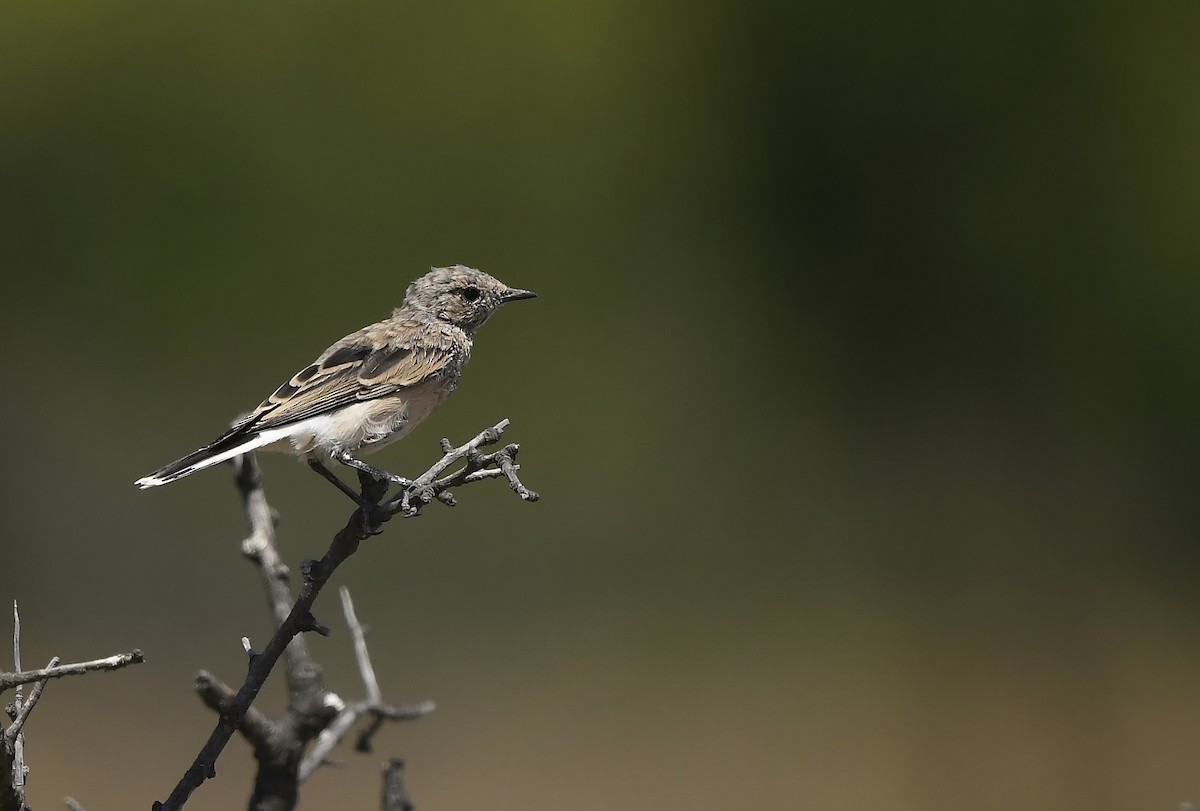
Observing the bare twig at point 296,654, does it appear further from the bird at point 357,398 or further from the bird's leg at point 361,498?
the bird at point 357,398

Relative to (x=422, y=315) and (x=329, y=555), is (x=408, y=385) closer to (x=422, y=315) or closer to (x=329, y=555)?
(x=422, y=315)

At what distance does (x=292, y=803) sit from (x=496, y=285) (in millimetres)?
1660

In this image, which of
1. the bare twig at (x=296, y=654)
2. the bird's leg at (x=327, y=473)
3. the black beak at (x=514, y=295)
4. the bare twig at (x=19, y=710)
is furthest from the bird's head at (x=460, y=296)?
the bare twig at (x=19, y=710)

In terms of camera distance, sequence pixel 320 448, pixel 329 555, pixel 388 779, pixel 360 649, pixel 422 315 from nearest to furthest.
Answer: pixel 329 555
pixel 388 779
pixel 360 649
pixel 320 448
pixel 422 315

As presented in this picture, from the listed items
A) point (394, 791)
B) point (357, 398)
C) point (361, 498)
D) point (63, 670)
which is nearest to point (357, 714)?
point (394, 791)

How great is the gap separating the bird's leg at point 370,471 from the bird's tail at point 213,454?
16 cm

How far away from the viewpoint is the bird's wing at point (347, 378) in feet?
9.86

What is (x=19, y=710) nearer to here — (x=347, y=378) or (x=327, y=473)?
(x=327, y=473)

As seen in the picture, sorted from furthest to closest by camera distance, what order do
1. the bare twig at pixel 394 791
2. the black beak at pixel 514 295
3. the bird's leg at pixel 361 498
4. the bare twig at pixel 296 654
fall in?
the black beak at pixel 514 295 → the bare twig at pixel 394 791 → the bird's leg at pixel 361 498 → the bare twig at pixel 296 654

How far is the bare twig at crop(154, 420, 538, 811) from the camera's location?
201 cm

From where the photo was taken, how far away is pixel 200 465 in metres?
2.72

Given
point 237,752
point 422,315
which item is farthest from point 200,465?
point 237,752

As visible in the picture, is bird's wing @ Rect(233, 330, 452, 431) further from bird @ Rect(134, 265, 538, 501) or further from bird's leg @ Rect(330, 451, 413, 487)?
bird's leg @ Rect(330, 451, 413, 487)

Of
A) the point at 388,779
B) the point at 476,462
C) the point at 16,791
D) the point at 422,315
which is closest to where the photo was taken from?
the point at 16,791
